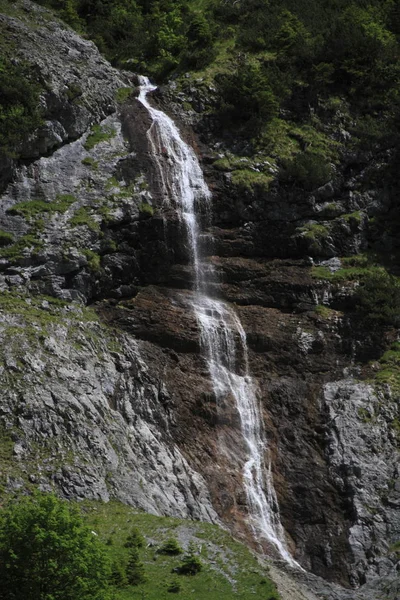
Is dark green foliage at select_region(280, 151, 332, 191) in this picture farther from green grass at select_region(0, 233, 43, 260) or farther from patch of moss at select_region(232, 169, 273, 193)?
green grass at select_region(0, 233, 43, 260)

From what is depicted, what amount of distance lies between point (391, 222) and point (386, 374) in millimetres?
10485

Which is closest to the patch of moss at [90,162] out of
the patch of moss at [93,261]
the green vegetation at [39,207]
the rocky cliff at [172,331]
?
the rocky cliff at [172,331]

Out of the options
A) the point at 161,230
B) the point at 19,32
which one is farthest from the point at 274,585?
the point at 19,32

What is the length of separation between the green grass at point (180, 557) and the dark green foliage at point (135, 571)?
0.57 feet

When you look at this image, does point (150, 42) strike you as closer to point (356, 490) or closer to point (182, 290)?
point (182, 290)

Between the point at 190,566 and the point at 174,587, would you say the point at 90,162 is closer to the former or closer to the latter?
the point at 190,566

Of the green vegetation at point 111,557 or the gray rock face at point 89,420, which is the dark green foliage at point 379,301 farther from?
the green vegetation at point 111,557

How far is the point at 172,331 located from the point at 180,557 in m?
13.2

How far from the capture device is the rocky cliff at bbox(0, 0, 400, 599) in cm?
2984

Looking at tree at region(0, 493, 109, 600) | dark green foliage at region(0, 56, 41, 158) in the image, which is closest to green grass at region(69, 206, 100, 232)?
dark green foliage at region(0, 56, 41, 158)

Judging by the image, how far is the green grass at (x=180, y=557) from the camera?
76.7 ft

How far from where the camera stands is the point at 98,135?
42844mm

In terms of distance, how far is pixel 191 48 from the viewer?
5272cm

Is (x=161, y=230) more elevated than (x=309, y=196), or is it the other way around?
Result: (x=309, y=196)
